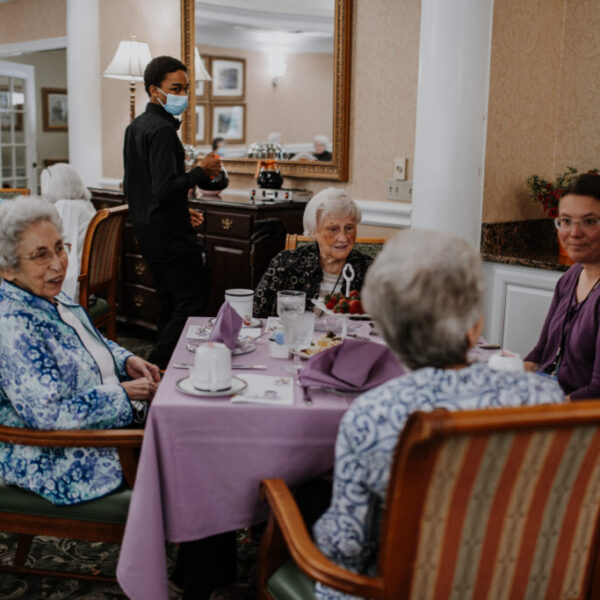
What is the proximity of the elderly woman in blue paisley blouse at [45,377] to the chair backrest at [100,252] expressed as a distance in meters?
1.70

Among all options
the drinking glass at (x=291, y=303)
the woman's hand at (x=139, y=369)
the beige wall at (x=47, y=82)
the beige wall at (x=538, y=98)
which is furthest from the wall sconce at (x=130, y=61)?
the beige wall at (x=47, y=82)

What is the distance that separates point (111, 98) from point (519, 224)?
11.5 feet

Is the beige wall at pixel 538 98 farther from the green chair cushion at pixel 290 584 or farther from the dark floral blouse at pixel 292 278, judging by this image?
the green chair cushion at pixel 290 584

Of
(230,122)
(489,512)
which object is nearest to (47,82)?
(230,122)

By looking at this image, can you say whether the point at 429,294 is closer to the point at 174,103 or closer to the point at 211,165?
the point at 174,103

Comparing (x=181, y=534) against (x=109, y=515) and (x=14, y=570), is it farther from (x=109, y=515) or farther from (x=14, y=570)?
(x=14, y=570)

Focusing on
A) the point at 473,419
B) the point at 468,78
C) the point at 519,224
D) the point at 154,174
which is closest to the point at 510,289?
the point at 519,224

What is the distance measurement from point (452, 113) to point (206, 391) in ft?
6.33

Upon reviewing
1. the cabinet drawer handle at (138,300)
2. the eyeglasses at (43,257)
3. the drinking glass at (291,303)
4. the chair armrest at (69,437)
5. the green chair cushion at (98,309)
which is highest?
the eyeglasses at (43,257)

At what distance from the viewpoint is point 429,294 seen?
117 centimetres

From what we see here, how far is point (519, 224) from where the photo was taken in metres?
3.41

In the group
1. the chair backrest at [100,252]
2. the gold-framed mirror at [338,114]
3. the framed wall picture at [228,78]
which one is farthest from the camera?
the framed wall picture at [228,78]

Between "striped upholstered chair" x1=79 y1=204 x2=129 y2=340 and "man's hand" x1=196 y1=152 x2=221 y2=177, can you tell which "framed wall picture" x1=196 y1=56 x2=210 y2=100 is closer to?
"man's hand" x1=196 y1=152 x2=221 y2=177

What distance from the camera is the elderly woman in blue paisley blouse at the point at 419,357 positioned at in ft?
3.87
